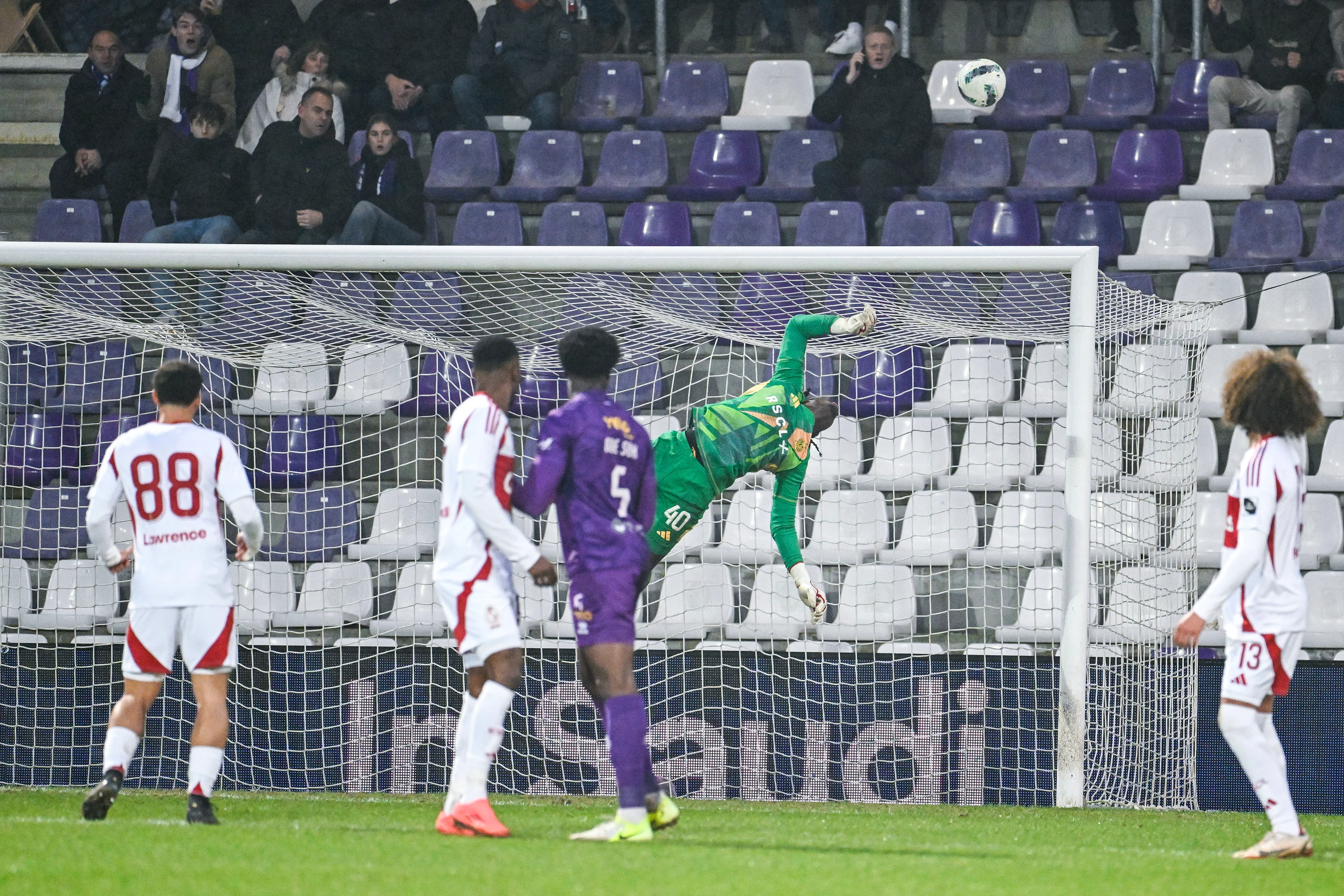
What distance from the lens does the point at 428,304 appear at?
8.94 meters

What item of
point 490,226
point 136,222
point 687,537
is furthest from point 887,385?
point 136,222

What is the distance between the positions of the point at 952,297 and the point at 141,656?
5.46m

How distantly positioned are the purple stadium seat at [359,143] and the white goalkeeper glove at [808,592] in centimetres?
527

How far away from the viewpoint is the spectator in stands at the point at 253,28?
12.1 meters

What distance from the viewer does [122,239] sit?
36.0ft

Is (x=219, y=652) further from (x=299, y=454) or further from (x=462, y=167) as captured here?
(x=462, y=167)

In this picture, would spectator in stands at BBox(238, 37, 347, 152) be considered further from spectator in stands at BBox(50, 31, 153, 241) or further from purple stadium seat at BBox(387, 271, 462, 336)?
purple stadium seat at BBox(387, 271, 462, 336)

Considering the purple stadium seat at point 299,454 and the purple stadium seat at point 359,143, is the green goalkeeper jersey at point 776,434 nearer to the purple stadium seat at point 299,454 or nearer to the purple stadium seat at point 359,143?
the purple stadium seat at point 299,454

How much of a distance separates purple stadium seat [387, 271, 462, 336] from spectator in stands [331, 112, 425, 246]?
617mm

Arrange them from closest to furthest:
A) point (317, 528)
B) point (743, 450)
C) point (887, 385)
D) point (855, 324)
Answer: point (855, 324) < point (743, 450) < point (317, 528) < point (887, 385)

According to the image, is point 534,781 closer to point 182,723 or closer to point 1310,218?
point 182,723

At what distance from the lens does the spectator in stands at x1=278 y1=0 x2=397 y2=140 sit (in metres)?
11.5

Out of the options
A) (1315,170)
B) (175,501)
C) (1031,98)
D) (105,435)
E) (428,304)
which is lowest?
(175,501)

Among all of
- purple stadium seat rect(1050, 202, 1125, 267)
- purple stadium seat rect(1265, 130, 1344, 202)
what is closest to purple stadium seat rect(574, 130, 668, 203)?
purple stadium seat rect(1050, 202, 1125, 267)
